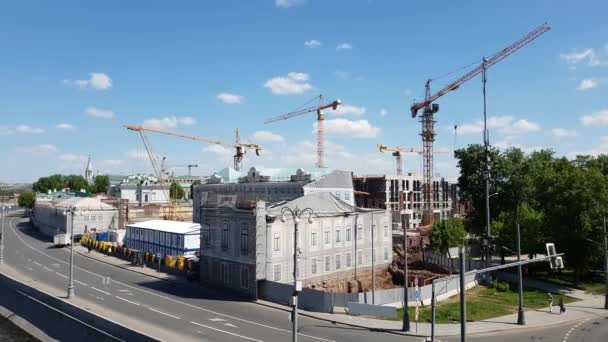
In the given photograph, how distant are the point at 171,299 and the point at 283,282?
426 inches

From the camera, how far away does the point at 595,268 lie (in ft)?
196

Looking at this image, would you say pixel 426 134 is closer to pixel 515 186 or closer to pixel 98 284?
pixel 515 186

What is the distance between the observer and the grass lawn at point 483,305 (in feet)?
127

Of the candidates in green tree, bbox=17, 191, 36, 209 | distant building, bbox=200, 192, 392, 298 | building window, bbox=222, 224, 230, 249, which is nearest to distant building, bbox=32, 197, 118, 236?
distant building, bbox=200, 192, 392, 298

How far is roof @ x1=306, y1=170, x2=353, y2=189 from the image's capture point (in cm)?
8775

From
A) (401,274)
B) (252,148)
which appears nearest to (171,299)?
(401,274)

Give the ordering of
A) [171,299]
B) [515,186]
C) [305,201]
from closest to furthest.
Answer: [171,299], [305,201], [515,186]

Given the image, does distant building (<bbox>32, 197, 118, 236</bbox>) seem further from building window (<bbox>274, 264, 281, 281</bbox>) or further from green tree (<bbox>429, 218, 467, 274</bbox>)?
green tree (<bbox>429, 218, 467, 274</bbox>)

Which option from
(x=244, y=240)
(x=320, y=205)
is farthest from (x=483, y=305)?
(x=244, y=240)

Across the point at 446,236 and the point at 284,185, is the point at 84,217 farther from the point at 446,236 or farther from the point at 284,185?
the point at 446,236

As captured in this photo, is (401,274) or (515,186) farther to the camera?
(515,186)

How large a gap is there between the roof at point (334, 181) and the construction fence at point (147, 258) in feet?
99.8

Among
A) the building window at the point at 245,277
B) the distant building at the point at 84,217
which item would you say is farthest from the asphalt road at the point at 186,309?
the distant building at the point at 84,217

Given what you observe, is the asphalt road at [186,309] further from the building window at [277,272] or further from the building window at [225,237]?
the building window at [225,237]
